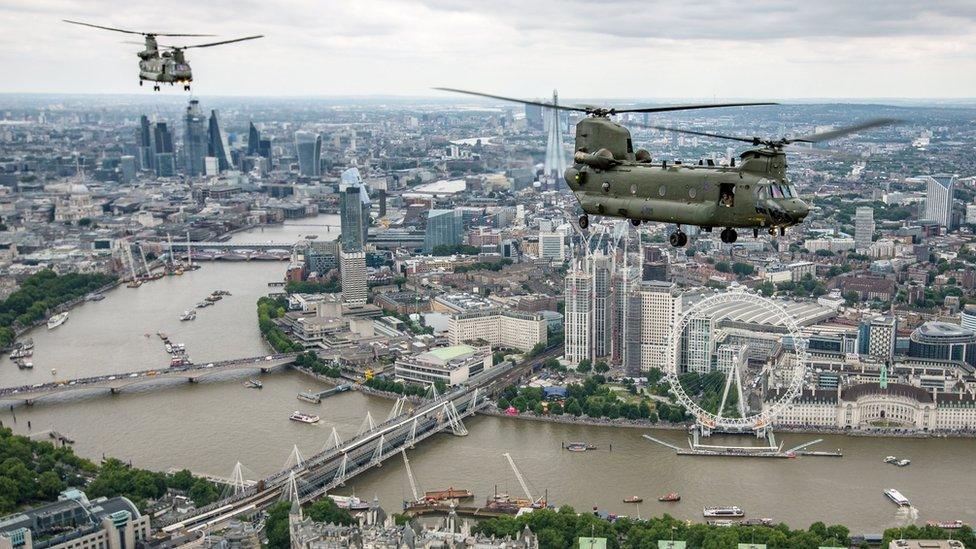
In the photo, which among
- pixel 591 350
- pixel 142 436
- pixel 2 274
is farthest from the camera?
pixel 2 274

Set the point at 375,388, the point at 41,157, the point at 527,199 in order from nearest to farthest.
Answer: the point at 375,388
the point at 527,199
the point at 41,157

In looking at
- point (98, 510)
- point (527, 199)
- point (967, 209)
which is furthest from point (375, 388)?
point (967, 209)

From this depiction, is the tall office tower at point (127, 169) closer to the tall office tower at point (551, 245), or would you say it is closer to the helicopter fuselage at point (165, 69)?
the tall office tower at point (551, 245)

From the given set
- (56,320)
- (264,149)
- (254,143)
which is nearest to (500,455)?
(56,320)

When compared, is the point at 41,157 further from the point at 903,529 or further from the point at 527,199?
the point at 903,529

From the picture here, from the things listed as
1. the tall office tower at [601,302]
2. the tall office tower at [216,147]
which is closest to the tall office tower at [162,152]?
the tall office tower at [216,147]

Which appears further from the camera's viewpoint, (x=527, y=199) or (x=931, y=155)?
(x=931, y=155)

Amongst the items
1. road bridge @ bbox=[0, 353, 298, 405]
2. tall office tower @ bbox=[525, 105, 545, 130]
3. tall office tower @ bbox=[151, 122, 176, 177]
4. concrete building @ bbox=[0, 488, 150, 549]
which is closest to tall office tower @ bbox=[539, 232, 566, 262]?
tall office tower @ bbox=[525, 105, 545, 130]

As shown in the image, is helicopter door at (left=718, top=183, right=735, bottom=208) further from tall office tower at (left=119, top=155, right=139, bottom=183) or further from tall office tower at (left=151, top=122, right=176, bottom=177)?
tall office tower at (left=151, top=122, right=176, bottom=177)
